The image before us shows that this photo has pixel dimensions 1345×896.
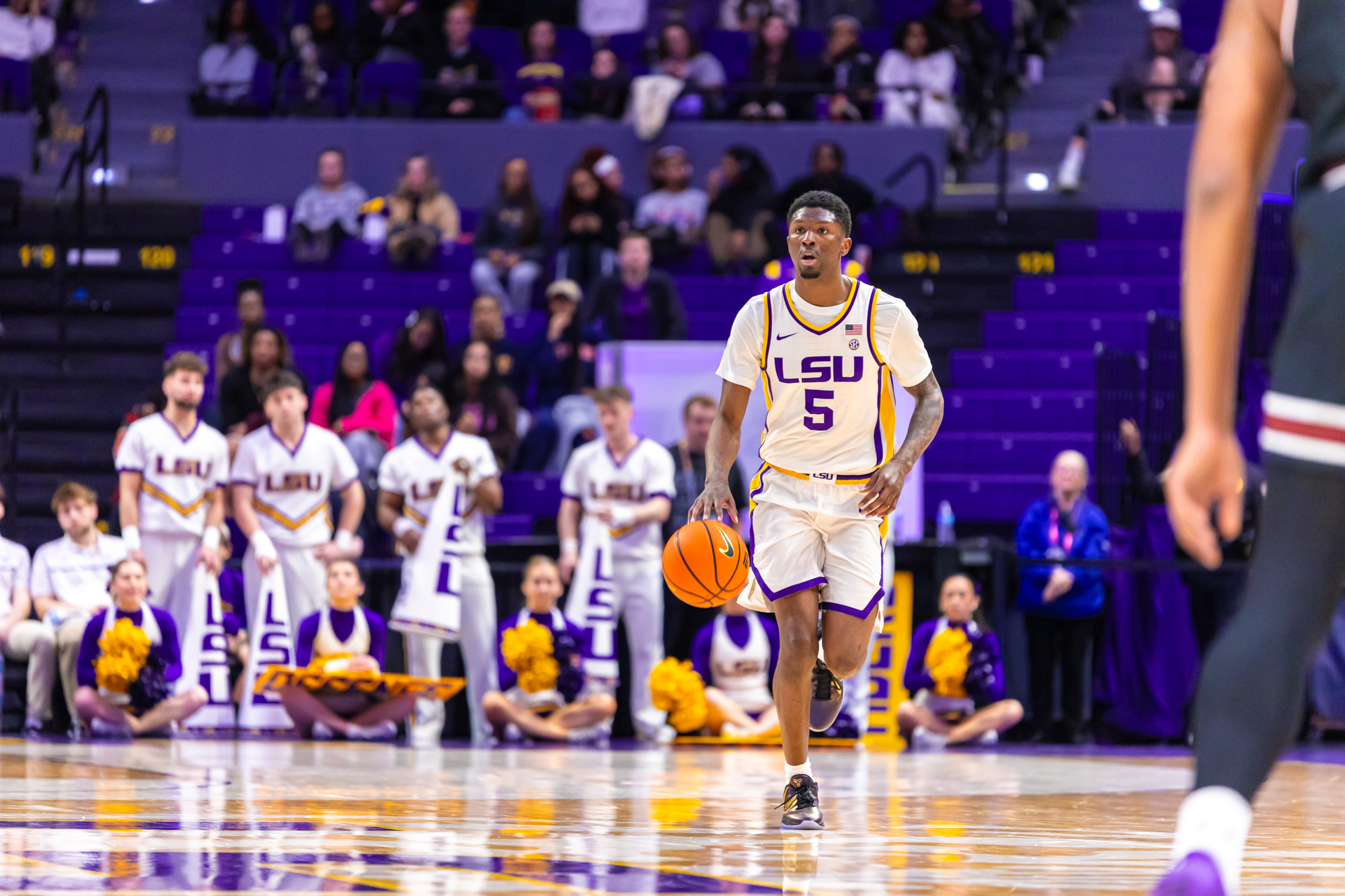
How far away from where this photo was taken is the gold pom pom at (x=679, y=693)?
32.8 ft

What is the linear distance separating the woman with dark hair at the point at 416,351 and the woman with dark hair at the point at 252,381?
3.65 feet

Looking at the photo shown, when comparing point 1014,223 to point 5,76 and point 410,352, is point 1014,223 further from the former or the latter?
point 5,76

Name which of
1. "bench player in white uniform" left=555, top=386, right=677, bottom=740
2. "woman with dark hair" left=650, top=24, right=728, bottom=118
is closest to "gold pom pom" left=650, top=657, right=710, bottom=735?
"bench player in white uniform" left=555, top=386, right=677, bottom=740

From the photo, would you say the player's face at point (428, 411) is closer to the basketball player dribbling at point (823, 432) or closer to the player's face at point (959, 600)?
the player's face at point (959, 600)

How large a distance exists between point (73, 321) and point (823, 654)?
35.9ft

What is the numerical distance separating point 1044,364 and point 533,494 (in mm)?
4387

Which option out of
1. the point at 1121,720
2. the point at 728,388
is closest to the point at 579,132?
the point at 1121,720

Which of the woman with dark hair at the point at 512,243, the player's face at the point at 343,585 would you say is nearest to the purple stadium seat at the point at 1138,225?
the woman with dark hair at the point at 512,243

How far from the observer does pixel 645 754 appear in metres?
9.23

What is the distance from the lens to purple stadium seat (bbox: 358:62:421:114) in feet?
55.8

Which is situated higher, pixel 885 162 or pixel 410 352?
pixel 885 162

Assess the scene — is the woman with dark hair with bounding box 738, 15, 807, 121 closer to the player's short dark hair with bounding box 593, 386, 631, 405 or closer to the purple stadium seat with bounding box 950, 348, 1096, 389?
the purple stadium seat with bounding box 950, 348, 1096, 389

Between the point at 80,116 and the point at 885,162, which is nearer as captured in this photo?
the point at 885,162

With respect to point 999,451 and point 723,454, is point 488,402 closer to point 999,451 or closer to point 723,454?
point 999,451
